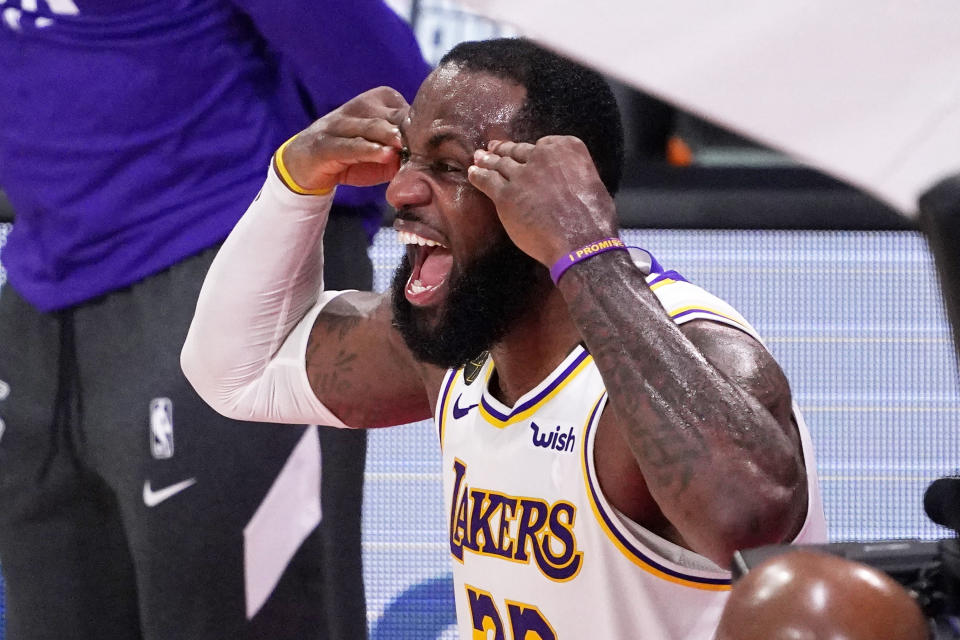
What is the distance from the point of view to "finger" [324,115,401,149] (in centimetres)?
176

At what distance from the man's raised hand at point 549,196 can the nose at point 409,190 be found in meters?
0.16

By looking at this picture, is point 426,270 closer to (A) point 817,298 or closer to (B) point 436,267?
(B) point 436,267

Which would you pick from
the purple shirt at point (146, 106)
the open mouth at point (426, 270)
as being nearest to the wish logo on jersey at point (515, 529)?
the open mouth at point (426, 270)

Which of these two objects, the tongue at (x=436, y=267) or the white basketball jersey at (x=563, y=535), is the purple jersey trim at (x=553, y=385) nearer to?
the white basketball jersey at (x=563, y=535)

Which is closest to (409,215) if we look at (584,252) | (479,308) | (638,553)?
(479,308)

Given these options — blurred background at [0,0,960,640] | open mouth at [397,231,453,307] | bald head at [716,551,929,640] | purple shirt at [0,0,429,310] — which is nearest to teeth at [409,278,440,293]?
open mouth at [397,231,453,307]

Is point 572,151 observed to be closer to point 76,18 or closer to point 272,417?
point 272,417

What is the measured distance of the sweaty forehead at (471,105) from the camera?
1607 millimetres

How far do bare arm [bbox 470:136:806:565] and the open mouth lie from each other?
25 cm

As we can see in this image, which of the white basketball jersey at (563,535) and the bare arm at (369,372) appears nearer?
the white basketball jersey at (563,535)

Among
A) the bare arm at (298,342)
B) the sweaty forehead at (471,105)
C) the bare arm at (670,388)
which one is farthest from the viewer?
the bare arm at (298,342)

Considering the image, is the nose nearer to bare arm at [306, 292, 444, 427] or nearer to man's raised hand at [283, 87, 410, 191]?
man's raised hand at [283, 87, 410, 191]

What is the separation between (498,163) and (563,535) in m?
0.42

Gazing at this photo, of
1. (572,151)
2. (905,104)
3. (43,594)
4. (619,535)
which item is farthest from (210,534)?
(905,104)
